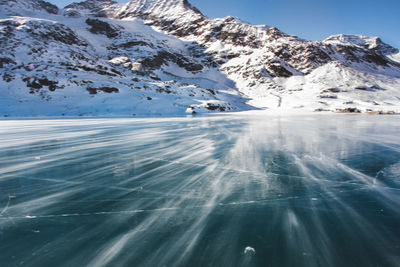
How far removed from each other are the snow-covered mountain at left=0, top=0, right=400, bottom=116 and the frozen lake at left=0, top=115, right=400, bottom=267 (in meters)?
18.9

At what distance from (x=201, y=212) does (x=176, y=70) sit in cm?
6285

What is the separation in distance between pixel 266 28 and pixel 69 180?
10004cm

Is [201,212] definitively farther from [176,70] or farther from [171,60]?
[171,60]

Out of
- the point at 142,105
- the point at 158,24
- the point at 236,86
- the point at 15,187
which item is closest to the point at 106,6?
the point at 158,24

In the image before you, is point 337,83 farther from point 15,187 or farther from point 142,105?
point 15,187

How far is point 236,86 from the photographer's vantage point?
51.9 metres

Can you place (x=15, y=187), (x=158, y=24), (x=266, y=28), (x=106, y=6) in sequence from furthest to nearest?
(x=106, y=6) → (x=158, y=24) → (x=266, y=28) → (x=15, y=187)

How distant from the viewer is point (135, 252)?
146 centimetres

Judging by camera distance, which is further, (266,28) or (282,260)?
(266,28)

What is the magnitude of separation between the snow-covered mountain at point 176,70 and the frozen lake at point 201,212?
18.9 meters

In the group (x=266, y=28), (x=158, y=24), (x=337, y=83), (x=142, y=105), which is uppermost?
(x=158, y=24)

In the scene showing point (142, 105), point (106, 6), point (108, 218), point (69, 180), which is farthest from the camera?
point (106, 6)

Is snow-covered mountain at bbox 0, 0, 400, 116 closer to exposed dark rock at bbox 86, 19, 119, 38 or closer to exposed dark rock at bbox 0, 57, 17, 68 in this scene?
exposed dark rock at bbox 0, 57, 17, 68

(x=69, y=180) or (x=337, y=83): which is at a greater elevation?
(x=337, y=83)
